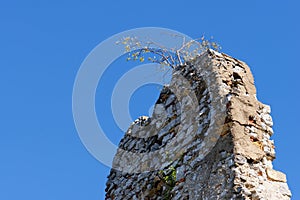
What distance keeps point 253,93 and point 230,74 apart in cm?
30

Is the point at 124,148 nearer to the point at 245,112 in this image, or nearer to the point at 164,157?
the point at 164,157

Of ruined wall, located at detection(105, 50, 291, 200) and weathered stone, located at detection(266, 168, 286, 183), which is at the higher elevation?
ruined wall, located at detection(105, 50, 291, 200)

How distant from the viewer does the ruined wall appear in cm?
471

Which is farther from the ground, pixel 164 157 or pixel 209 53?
pixel 209 53

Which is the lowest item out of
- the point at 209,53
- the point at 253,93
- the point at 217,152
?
the point at 217,152

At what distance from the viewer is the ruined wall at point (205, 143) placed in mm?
4715

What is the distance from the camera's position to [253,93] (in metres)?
5.40

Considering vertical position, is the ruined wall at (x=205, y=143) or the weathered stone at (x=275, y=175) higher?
the ruined wall at (x=205, y=143)

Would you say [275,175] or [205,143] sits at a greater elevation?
[205,143]

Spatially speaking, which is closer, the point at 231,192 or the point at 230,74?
the point at 231,192

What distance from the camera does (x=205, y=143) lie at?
16.8ft

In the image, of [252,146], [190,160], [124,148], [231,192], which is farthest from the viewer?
[124,148]

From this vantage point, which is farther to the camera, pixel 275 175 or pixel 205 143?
pixel 205 143

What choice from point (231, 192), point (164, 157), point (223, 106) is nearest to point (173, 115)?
point (164, 157)
